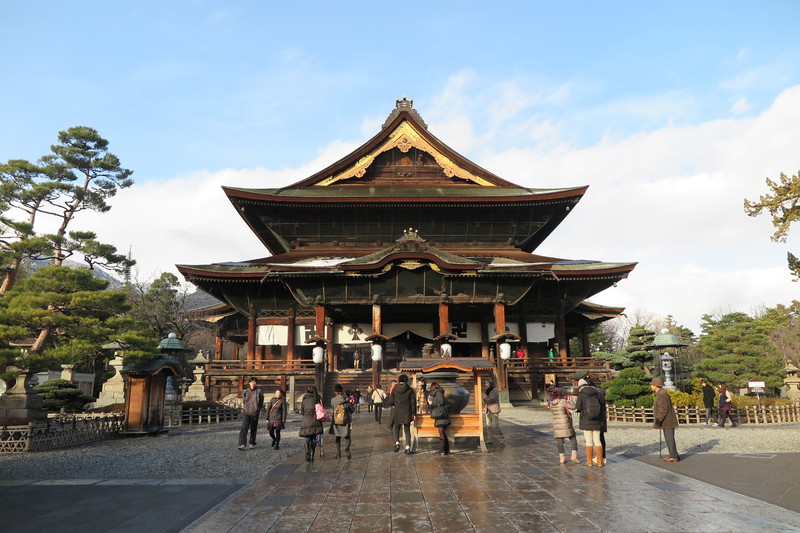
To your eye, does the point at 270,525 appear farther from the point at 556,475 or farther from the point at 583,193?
the point at 583,193

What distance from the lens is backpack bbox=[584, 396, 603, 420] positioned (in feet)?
31.3

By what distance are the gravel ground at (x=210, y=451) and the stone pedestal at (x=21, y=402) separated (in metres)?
1.95

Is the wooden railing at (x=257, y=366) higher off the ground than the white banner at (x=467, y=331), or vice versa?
the white banner at (x=467, y=331)

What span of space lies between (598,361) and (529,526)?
2310 centimetres

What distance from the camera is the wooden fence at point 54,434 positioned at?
12.6m

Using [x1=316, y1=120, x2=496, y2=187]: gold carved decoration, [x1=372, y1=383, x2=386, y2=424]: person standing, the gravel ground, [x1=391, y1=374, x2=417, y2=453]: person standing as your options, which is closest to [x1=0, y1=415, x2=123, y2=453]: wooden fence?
the gravel ground

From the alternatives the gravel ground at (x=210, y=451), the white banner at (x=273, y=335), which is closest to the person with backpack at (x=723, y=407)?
the gravel ground at (x=210, y=451)

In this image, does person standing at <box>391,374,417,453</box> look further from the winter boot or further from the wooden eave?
the wooden eave

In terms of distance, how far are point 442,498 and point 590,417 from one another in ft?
12.5

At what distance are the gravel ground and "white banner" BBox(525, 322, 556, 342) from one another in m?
11.6

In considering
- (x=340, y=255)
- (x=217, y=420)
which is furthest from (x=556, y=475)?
(x=340, y=255)

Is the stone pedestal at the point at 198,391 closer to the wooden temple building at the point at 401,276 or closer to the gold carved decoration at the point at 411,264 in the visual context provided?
the wooden temple building at the point at 401,276

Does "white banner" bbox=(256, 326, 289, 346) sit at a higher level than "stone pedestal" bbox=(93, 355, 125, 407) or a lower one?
higher

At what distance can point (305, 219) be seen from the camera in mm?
32406
